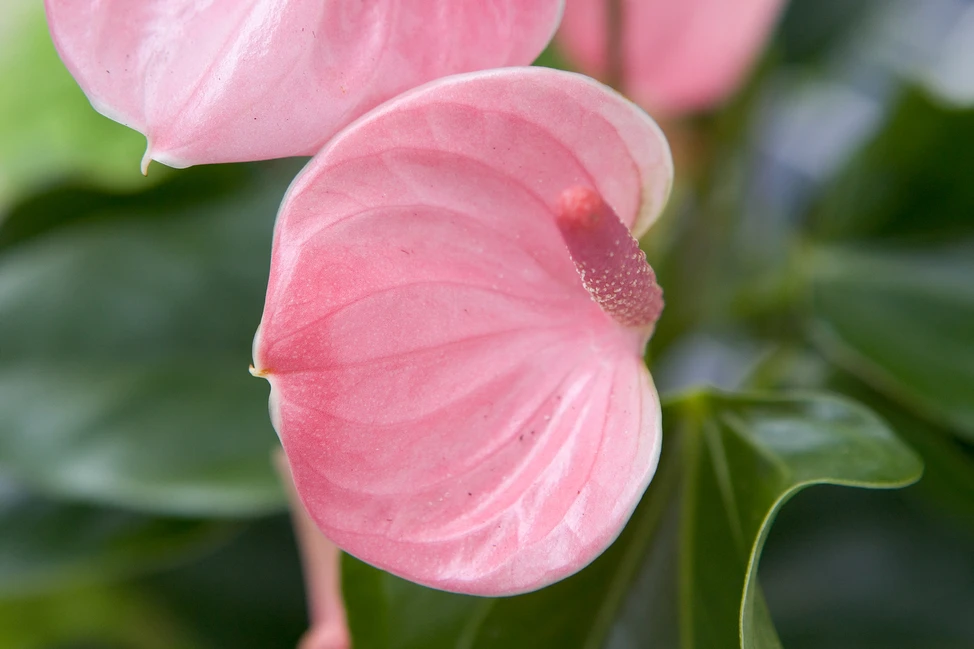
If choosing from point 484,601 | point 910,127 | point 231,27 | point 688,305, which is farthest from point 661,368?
point 231,27

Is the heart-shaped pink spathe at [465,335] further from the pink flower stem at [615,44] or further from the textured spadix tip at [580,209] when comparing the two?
the pink flower stem at [615,44]

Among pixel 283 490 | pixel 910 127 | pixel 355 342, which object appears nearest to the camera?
pixel 355 342

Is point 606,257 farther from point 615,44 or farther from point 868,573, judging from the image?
point 868,573

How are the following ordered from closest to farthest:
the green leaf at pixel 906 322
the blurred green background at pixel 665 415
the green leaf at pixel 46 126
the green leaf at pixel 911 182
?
the blurred green background at pixel 665 415
the green leaf at pixel 906 322
the green leaf at pixel 911 182
the green leaf at pixel 46 126

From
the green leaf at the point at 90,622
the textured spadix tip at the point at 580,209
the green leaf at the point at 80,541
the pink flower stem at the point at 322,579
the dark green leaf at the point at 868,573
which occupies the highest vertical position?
the textured spadix tip at the point at 580,209

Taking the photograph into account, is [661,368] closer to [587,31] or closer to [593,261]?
[587,31]

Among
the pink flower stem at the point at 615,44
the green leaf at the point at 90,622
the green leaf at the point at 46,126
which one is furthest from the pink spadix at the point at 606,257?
the green leaf at the point at 46,126

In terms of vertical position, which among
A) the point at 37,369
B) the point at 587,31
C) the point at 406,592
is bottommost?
the point at 37,369
